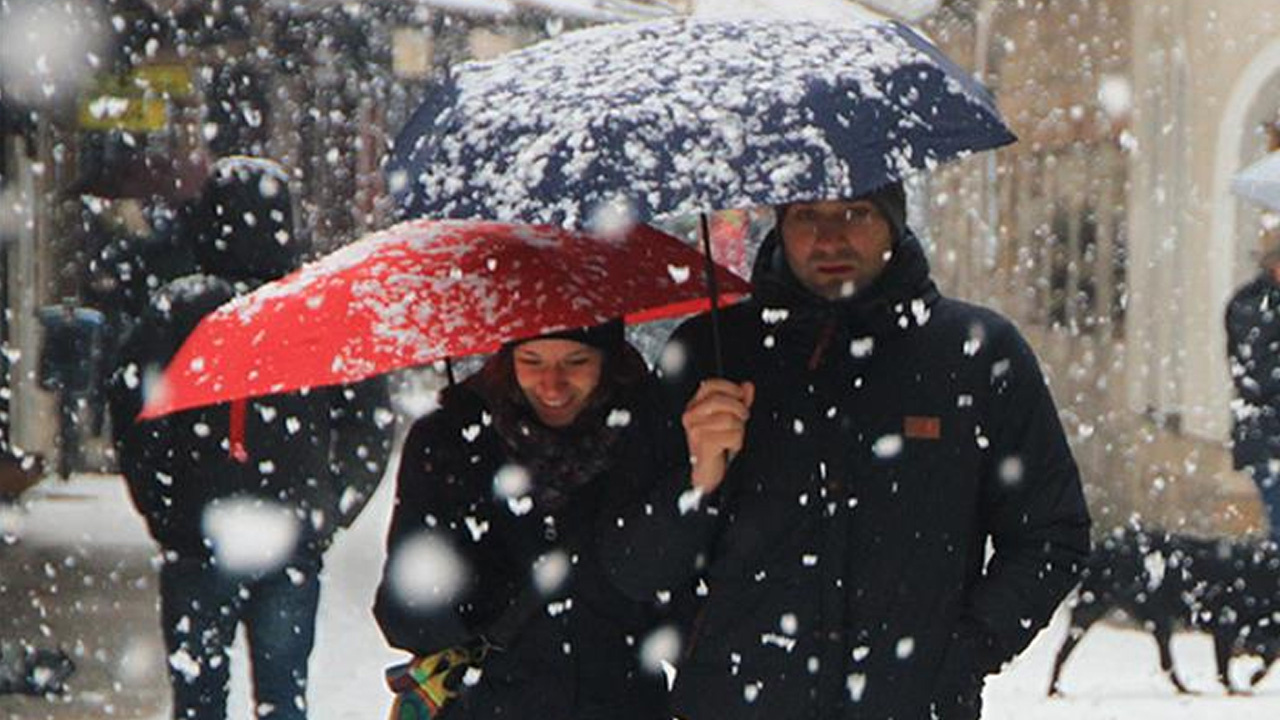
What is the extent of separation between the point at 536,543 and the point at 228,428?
2.05 m

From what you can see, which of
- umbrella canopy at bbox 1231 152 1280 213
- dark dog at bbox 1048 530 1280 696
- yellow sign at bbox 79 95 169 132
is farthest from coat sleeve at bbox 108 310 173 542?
yellow sign at bbox 79 95 169 132

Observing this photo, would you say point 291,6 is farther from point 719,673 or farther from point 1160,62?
point 719,673

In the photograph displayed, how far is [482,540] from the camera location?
429cm

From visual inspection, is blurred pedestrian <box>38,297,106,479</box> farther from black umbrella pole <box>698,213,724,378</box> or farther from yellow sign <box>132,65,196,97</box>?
black umbrella pole <box>698,213,724,378</box>

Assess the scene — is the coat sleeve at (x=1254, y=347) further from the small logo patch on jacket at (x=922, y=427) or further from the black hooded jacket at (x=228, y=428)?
the small logo patch on jacket at (x=922, y=427)

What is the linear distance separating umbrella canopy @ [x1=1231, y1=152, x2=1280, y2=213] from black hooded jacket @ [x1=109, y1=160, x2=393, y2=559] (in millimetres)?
4068

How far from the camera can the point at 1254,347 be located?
1081 centimetres

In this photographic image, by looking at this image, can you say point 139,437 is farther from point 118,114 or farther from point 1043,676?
point 118,114

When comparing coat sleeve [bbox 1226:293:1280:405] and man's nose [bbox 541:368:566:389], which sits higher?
man's nose [bbox 541:368:566:389]

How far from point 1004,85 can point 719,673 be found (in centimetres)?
1946

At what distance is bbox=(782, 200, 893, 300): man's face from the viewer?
13.4 ft

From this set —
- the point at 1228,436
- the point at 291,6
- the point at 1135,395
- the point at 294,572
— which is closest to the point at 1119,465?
the point at 1135,395

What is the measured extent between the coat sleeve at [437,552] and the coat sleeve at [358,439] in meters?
1.83

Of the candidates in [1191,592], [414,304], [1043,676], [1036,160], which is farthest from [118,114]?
[414,304]
